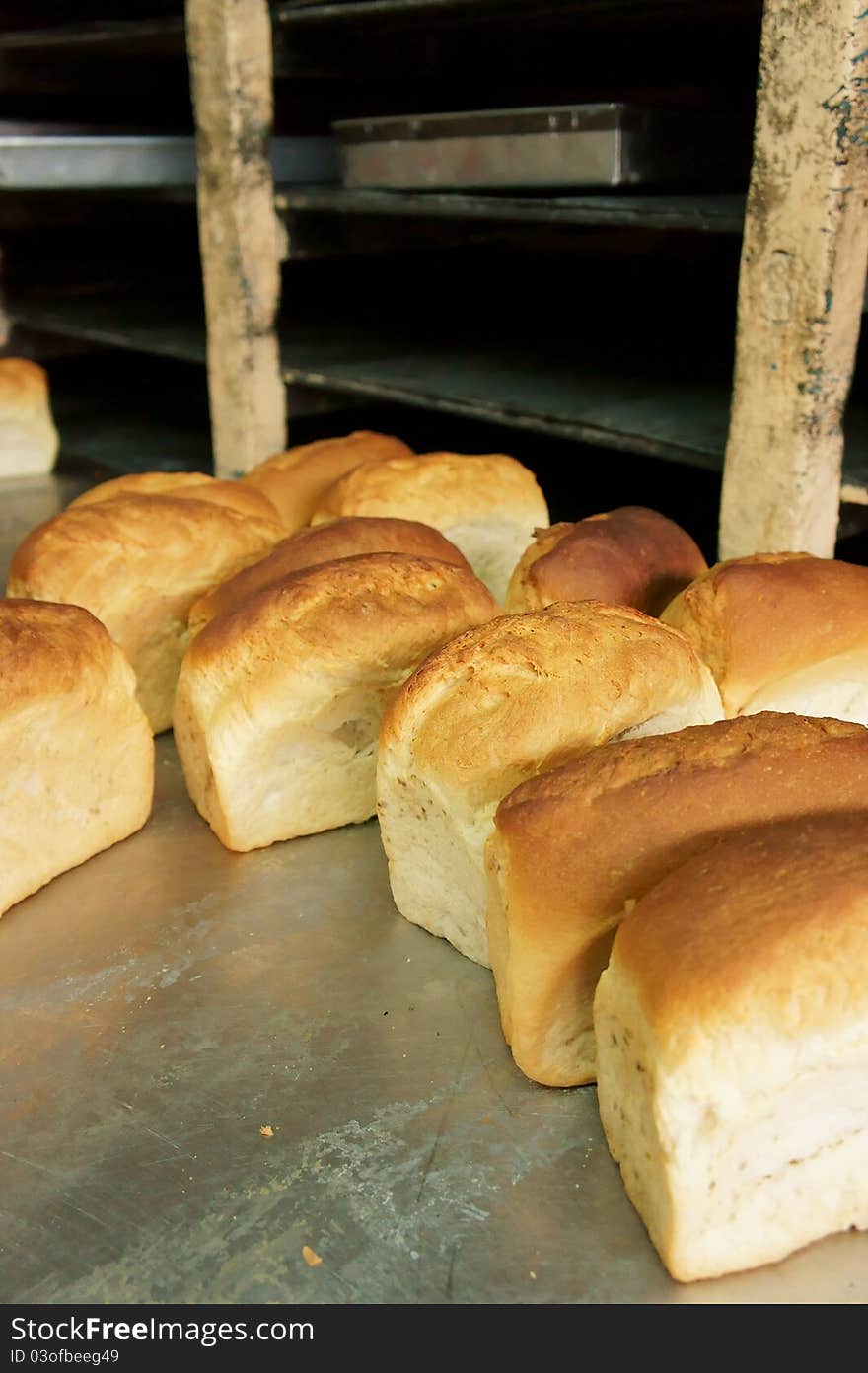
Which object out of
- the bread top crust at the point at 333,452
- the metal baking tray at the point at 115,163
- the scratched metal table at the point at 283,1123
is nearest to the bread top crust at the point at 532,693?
the scratched metal table at the point at 283,1123

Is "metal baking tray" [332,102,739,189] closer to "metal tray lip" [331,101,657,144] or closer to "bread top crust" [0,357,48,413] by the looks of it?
"metal tray lip" [331,101,657,144]

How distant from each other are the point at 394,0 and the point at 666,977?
196cm

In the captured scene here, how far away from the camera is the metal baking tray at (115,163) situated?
9.48 feet

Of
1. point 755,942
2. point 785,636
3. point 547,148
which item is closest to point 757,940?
point 755,942

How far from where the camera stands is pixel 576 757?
3.99ft

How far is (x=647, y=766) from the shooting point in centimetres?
113

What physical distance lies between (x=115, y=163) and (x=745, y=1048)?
9.57 feet

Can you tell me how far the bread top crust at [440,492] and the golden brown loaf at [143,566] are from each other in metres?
0.21

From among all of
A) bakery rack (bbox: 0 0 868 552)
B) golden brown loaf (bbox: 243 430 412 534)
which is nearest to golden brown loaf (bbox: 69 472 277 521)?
golden brown loaf (bbox: 243 430 412 534)

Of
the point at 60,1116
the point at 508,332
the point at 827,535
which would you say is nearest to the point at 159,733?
the point at 60,1116

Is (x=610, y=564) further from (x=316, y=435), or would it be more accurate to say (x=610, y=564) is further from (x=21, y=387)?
(x=21, y=387)

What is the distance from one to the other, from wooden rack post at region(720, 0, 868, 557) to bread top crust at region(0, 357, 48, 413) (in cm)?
214

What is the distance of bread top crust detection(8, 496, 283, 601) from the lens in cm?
176

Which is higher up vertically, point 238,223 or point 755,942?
point 238,223
